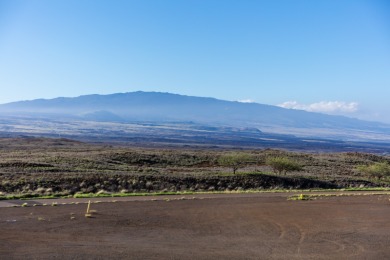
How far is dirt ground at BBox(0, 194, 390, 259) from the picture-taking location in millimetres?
15667

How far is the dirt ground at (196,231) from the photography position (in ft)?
51.4

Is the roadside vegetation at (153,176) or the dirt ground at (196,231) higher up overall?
the dirt ground at (196,231)

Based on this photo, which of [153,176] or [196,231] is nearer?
[196,231]

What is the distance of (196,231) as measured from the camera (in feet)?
62.3

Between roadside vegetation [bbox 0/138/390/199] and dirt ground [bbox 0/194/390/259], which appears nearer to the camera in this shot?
dirt ground [bbox 0/194/390/259]

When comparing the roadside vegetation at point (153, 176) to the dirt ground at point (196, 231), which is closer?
the dirt ground at point (196, 231)

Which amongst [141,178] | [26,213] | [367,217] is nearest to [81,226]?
[26,213]

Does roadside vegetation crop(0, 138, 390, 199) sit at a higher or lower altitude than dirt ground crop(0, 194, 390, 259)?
lower

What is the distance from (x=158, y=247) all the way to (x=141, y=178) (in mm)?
23337

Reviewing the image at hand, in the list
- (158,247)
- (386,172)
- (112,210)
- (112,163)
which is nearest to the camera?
(158,247)

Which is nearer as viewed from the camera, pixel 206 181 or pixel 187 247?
pixel 187 247

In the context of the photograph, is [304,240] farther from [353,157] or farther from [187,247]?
[353,157]

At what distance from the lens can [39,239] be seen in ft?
54.3

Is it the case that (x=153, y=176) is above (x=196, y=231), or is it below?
below
